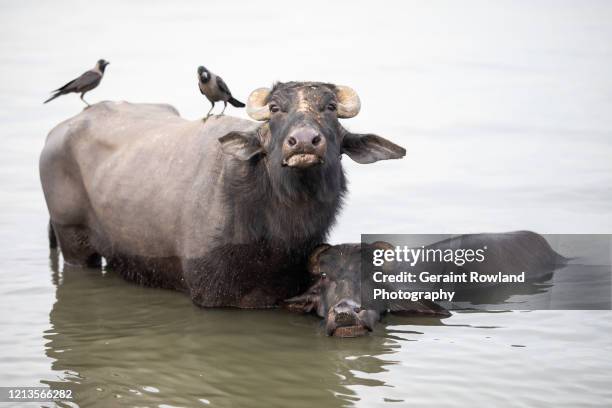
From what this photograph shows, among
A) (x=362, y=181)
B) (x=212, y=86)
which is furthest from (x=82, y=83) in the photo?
(x=362, y=181)

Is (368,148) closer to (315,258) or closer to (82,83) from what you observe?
(315,258)

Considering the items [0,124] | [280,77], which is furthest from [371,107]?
[0,124]

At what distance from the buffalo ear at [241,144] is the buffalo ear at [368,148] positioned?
2.14 feet

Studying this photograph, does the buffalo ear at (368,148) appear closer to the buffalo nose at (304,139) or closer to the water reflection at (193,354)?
the buffalo nose at (304,139)

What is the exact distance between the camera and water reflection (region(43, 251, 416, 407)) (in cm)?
736

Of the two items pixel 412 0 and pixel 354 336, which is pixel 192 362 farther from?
pixel 412 0

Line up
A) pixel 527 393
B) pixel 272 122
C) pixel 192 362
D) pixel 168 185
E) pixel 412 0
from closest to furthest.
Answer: pixel 527 393 < pixel 192 362 < pixel 272 122 < pixel 168 185 < pixel 412 0

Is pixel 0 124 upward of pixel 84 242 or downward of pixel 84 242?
upward

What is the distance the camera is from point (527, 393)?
7.23 metres

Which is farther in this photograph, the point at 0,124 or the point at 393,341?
the point at 0,124

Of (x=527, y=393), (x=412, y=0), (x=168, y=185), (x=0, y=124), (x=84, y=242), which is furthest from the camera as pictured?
(x=412, y=0)

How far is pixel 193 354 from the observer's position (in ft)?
26.9

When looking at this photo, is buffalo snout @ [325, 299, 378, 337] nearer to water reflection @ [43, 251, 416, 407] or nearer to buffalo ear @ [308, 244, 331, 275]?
water reflection @ [43, 251, 416, 407]

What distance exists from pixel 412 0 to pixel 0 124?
11.6 metres
